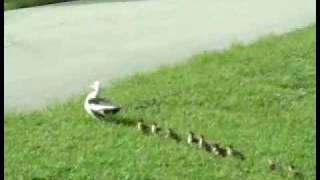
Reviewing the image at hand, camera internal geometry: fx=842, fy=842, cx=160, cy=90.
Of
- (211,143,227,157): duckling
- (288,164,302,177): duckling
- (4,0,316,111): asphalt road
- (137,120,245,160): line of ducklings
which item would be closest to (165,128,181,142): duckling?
(137,120,245,160): line of ducklings

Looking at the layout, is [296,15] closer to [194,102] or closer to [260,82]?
[260,82]

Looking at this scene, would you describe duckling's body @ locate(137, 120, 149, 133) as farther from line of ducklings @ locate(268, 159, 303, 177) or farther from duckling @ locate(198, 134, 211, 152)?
line of ducklings @ locate(268, 159, 303, 177)

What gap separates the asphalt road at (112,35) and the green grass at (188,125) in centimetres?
42

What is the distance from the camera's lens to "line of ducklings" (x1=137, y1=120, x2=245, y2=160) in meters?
5.16

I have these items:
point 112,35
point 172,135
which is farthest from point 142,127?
point 112,35

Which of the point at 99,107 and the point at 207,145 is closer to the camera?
the point at 207,145

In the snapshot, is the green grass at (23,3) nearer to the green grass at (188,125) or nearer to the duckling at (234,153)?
the green grass at (188,125)

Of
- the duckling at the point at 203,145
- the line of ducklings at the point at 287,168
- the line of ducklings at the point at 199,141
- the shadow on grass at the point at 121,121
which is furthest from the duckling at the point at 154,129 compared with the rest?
the line of ducklings at the point at 287,168

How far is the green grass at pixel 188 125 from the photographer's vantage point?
4.94m

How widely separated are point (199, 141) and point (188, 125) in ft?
1.46

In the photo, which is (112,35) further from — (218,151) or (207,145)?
(218,151)

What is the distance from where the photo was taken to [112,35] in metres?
8.77

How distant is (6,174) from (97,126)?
0.91 meters

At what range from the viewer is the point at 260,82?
269 inches
